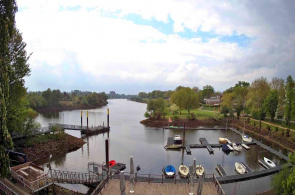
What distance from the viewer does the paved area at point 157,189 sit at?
15305 millimetres

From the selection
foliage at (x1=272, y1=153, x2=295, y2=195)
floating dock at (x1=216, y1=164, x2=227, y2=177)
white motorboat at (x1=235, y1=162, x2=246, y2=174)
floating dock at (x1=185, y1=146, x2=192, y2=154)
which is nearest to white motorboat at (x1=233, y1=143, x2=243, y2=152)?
floating dock at (x1=185, y1=146, x2=192, y2=154)

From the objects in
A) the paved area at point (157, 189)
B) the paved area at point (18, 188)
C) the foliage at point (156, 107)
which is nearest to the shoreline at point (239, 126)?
the foliage at point (156, 107)

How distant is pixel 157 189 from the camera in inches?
621

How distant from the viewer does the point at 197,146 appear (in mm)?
35344

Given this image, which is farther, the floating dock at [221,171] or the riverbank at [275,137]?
the riverbank at [275,137]

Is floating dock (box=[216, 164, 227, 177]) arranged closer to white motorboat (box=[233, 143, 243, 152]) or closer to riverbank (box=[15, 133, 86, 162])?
white motorboat (box=[233, 143, 243, 152])

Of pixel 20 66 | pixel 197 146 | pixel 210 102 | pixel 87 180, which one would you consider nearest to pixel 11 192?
pixel 87 180

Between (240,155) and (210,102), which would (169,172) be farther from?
(210,102)

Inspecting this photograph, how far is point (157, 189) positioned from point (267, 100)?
159 feet

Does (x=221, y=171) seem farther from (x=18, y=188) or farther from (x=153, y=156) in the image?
(x=18, y=188)

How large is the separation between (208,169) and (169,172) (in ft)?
21.1

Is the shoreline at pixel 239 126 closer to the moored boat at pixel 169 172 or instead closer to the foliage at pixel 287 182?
the moored boat at pixel 169 172

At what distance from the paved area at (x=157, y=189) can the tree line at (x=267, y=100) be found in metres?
35.1

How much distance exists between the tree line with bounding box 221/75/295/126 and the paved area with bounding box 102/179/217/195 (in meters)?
35.1
